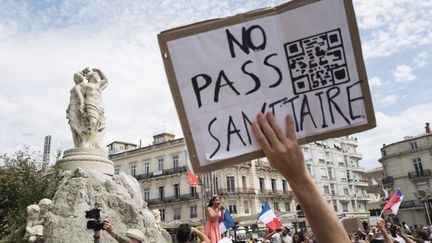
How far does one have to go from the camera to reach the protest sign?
2.03 metres

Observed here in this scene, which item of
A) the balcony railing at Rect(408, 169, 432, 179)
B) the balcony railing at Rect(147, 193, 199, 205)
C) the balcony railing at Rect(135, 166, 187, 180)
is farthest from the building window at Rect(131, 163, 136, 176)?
the balcony railing at Rect(408, 169, 432, 179)

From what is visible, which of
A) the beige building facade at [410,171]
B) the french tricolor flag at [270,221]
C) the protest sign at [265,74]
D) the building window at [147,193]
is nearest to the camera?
the protest sign at [265,74]

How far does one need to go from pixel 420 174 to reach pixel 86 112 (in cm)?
5369

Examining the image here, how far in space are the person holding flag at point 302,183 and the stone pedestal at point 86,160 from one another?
33.7 feet

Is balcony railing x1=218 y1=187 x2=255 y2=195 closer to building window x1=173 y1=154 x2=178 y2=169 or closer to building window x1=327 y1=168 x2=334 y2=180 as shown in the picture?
building window x1=173 y1=154 x2=178 y2=169

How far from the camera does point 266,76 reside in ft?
6.73

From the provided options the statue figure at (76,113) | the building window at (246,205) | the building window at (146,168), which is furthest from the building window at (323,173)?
the statue figure at (76,113)

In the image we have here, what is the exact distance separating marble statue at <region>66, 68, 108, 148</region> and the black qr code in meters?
10.6

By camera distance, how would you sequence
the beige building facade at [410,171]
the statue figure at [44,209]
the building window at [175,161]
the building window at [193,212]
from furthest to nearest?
the beige building facade at [410,171] → the building window at [175,161] → the building window at [193,212] → the statue figure at [44,209]

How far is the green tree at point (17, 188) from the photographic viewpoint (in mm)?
15977

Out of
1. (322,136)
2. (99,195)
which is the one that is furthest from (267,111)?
(99,195)

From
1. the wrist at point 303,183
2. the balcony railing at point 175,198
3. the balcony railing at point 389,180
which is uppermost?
the balcony railing at point 389,180

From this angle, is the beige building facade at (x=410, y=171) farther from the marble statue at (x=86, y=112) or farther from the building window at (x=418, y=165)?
the marble statue at (x=86, y=112)

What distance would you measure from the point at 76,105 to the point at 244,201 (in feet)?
127
